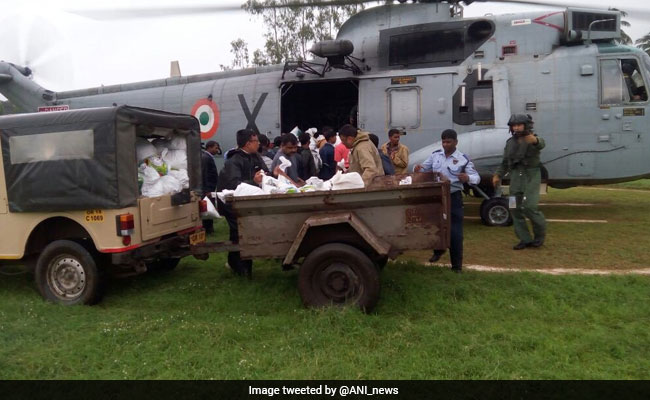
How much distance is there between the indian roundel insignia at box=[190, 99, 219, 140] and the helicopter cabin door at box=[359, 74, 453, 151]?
3.41 m

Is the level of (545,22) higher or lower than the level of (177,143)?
higher

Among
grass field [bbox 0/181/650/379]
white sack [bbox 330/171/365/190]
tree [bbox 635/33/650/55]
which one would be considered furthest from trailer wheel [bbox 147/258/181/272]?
tree [bbox 635/33/650/55]

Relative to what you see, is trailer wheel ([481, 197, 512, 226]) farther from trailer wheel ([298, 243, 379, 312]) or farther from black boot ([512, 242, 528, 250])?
trailer wheel ([298, 243, 379, 312])

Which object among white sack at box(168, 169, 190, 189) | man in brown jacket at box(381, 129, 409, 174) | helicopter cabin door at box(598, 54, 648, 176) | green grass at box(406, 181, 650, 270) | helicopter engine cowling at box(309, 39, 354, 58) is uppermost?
helicopter engine cowling at box(309, 39, 354, 58)

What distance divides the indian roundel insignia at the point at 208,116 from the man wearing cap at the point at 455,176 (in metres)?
6.02

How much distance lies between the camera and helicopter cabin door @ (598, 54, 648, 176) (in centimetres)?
811

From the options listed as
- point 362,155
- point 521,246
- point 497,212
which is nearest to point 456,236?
point 362,155

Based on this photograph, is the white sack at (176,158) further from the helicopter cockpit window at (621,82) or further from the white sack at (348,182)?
the helicopter cockpit window at (621,82)

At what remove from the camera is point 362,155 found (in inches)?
198

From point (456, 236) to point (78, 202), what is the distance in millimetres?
4187

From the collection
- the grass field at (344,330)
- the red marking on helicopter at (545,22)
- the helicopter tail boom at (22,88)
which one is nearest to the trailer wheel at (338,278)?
the grass field at (344,330)

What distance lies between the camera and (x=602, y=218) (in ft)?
29.7

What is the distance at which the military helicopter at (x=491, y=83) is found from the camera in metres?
8.20

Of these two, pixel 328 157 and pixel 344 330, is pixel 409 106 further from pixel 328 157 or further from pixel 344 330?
pixel 344 330
